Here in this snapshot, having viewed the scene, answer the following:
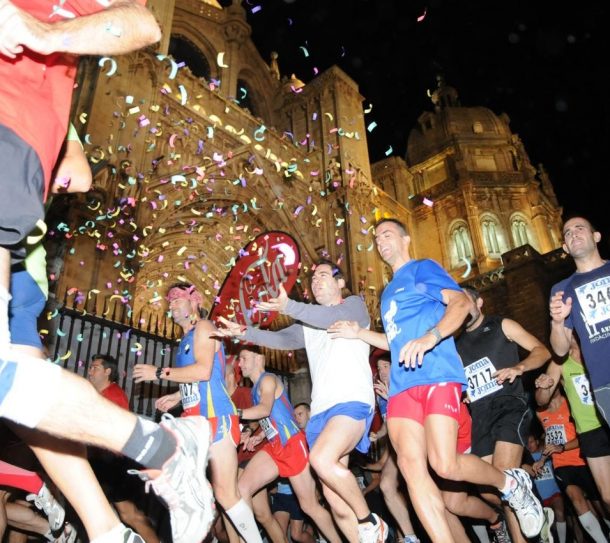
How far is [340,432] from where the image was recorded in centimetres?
348

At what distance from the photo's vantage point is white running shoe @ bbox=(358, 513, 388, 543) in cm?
316

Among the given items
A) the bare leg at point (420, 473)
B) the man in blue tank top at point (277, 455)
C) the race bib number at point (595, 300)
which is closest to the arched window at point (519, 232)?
the race bib number at point (595, 300)

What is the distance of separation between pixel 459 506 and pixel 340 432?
1.32m

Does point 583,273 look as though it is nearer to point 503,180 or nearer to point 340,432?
point 340,432

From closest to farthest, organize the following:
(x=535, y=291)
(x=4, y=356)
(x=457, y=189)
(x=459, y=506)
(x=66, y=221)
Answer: (x=4, y=356)
(x=459, y=506)
(x=66, y=221)
(x=535, y=291)
(x=457, y=189)

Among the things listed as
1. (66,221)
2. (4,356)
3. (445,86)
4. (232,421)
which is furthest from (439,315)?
(445,86)

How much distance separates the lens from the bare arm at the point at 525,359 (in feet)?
13.2

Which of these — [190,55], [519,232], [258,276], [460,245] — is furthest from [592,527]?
[519,232]

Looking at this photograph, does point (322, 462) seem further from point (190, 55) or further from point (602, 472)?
point (190, 55)

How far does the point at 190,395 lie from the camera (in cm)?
430

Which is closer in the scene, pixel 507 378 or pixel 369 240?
pixel 507 378

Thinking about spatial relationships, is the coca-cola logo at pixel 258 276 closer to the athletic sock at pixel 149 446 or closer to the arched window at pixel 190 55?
the athletic sock at pixel 149 446

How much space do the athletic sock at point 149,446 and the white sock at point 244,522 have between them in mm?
2207

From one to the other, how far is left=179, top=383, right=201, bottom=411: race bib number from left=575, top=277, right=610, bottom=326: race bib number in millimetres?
3465
